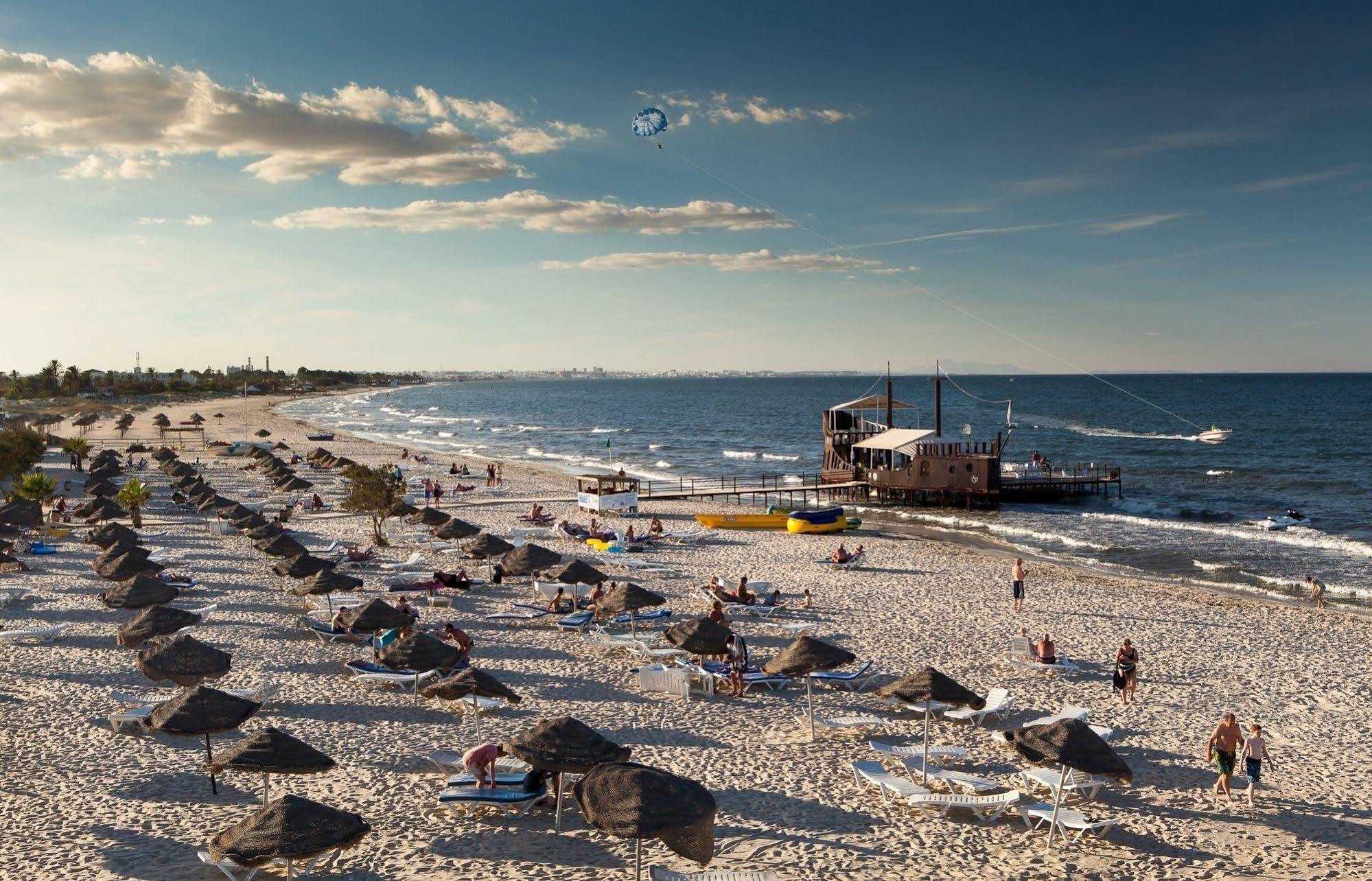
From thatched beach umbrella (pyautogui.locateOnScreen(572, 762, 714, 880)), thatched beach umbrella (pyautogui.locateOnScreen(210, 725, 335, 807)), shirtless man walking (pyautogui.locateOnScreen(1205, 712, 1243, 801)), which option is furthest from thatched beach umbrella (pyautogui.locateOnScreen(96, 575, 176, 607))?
shirtless man walking (pyautogui.locateOnScreen(1205, 712, 1243, 801))

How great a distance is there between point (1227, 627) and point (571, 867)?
18.4 metres

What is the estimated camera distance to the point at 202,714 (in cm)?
1124

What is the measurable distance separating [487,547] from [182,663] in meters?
10.6

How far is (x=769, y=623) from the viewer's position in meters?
21.0

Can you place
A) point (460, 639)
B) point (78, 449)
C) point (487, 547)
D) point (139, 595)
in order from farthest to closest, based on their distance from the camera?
point (78, 449) < point (487, 547) < point (139, 595) < point (460, 639)

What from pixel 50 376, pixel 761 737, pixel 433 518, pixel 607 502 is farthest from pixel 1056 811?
pixel 50 376

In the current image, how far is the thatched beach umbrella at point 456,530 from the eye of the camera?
26.4 meters

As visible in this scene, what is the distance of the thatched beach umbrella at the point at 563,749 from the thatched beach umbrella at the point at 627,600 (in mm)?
7306

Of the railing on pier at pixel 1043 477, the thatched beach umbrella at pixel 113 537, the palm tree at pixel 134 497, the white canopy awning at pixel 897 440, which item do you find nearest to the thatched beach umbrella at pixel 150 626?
the thatched beach umbrella at pixel 113 537

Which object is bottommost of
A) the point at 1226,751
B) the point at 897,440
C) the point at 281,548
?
the point at 1226,751

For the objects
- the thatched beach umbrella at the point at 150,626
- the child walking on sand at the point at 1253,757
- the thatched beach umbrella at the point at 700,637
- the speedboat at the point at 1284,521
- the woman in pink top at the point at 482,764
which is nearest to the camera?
the woman in pink top at the point at 482,764

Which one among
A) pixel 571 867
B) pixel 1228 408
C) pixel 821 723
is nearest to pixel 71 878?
pixel 571 867

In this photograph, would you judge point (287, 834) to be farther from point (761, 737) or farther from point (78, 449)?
point (78, 449)

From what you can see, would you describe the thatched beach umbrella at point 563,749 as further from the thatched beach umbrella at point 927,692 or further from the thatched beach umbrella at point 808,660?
the thatched beach umbrella at point 927,692
